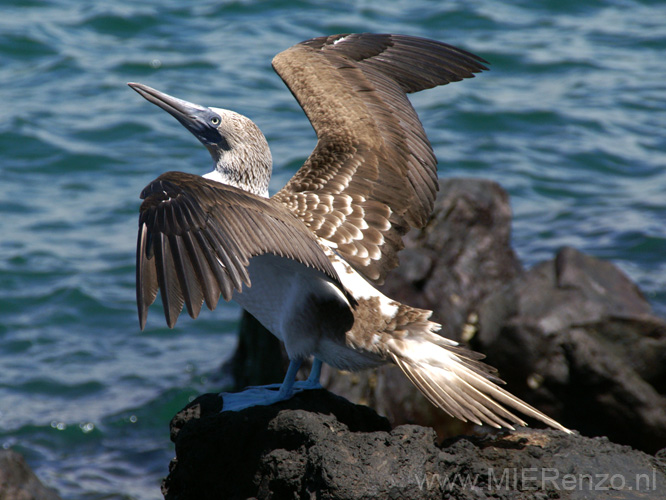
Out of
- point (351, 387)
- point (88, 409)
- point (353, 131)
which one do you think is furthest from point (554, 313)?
point (88, 409)

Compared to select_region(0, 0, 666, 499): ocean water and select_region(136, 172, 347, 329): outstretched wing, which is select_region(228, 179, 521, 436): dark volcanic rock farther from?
select_region(136, 172, 347, 329): outstretched wing

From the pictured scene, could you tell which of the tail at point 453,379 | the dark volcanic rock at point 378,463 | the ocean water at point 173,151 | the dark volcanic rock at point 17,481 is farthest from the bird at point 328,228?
the ocean water at point 173,151

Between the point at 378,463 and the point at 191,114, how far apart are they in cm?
250

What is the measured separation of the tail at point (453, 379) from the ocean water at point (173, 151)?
3455 millimetres

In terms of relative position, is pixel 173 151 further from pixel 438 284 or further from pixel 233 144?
pixel 233 144

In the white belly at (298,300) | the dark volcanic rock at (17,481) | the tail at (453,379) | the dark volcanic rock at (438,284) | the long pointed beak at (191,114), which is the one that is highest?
the long pointed beak at (191,114)

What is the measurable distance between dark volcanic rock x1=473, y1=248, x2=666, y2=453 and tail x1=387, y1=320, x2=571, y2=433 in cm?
225

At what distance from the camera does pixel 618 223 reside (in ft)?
33.1

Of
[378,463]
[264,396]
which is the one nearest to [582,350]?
[264,396]

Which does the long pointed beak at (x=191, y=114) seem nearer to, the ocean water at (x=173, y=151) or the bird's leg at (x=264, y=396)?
the bird's leg at (x=264, y=396)

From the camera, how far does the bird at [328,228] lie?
341cm

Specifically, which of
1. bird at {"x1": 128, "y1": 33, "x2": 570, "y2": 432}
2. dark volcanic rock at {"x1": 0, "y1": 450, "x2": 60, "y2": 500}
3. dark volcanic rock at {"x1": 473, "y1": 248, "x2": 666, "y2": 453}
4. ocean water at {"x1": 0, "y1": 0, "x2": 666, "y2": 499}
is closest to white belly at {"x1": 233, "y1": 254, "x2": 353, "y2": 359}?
bird at {"x1": 128, "y1": 33, "x2": 570, "y2": 432}

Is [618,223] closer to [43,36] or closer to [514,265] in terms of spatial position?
[514,265]

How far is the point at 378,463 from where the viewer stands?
3383 millimetres
